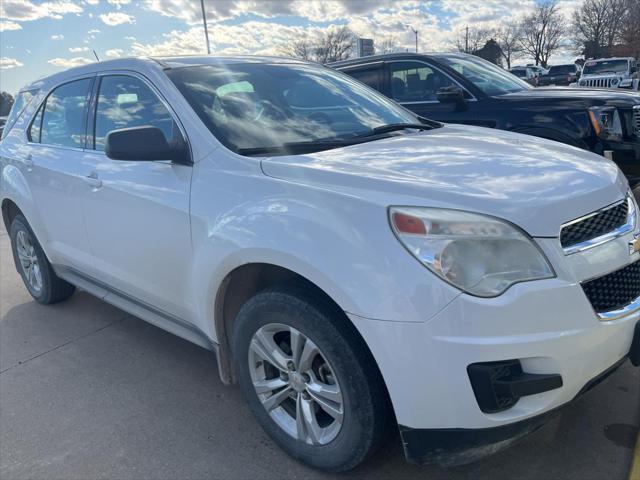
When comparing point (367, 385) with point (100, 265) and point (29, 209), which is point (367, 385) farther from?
point (29, 209)

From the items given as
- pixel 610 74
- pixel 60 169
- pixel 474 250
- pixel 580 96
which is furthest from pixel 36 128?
pixel 610 74

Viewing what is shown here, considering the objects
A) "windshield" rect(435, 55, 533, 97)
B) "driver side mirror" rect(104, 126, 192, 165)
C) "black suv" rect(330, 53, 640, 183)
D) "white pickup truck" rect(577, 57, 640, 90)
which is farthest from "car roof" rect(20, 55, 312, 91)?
"white pickup truck" rect(577, 57, 640, 90)

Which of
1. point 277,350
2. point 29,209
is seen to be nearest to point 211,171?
point 277,350

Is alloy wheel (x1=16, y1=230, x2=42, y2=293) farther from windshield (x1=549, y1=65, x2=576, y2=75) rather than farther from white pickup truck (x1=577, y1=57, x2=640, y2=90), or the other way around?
windshield (x1=549, y1=65, x2=576, y2=75)

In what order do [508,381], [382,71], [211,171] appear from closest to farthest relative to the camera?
1. [508,381]
2. [211,171]
3. [382,71]

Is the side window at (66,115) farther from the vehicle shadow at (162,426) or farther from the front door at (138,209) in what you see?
the vehicle shadow at (162,426)

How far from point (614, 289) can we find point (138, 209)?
7.39 ft

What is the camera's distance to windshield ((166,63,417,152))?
2695mm

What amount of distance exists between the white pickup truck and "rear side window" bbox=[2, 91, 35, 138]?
75.6 ft

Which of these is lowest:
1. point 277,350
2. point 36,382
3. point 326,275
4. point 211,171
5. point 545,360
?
point 36,382

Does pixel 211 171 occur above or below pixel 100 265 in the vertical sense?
above

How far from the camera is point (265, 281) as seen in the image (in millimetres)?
2580

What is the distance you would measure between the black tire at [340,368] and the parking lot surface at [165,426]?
0.21 meters

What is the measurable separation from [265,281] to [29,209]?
8.28 feet
